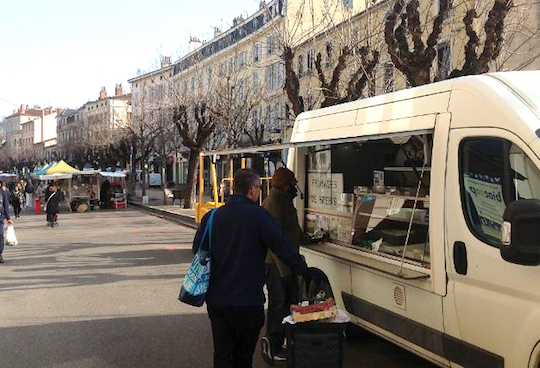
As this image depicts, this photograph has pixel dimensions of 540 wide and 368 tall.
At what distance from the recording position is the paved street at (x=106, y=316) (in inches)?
211

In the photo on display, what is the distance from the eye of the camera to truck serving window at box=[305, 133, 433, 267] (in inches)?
177

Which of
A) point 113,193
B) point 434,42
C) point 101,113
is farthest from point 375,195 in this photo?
point 101,113

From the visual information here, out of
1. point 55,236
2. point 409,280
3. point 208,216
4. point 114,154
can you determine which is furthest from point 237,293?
point 114,154

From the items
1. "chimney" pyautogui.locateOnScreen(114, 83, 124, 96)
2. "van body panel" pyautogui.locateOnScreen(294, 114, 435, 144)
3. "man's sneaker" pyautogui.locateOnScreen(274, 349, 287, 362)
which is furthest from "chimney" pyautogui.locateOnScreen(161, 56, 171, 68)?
"chimney" pyautogui.locateOnScreen(114, 83, 124, 96)

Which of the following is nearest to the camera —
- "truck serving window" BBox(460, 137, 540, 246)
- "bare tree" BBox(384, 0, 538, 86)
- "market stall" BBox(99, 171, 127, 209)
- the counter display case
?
"truck serving window" BBox(460, 137, 540, 246)

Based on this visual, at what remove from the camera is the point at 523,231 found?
9.42ft

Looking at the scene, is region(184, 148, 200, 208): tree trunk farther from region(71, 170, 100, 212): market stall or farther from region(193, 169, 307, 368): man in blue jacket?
region(193, 169, 307, 368): man in blue jacket

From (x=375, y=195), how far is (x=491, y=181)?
6.06 feet

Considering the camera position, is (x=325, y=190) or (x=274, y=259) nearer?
(x=274, y=259)

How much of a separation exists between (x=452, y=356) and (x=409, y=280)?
Result: 61cm

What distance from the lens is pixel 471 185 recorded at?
12.0 ft

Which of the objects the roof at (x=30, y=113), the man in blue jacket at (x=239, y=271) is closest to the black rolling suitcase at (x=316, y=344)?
the man in blue jacket at (x=239, y=271)

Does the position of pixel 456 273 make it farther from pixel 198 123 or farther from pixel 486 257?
pixel 198 123

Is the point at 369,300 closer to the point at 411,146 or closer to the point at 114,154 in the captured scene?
the point at 411,146
